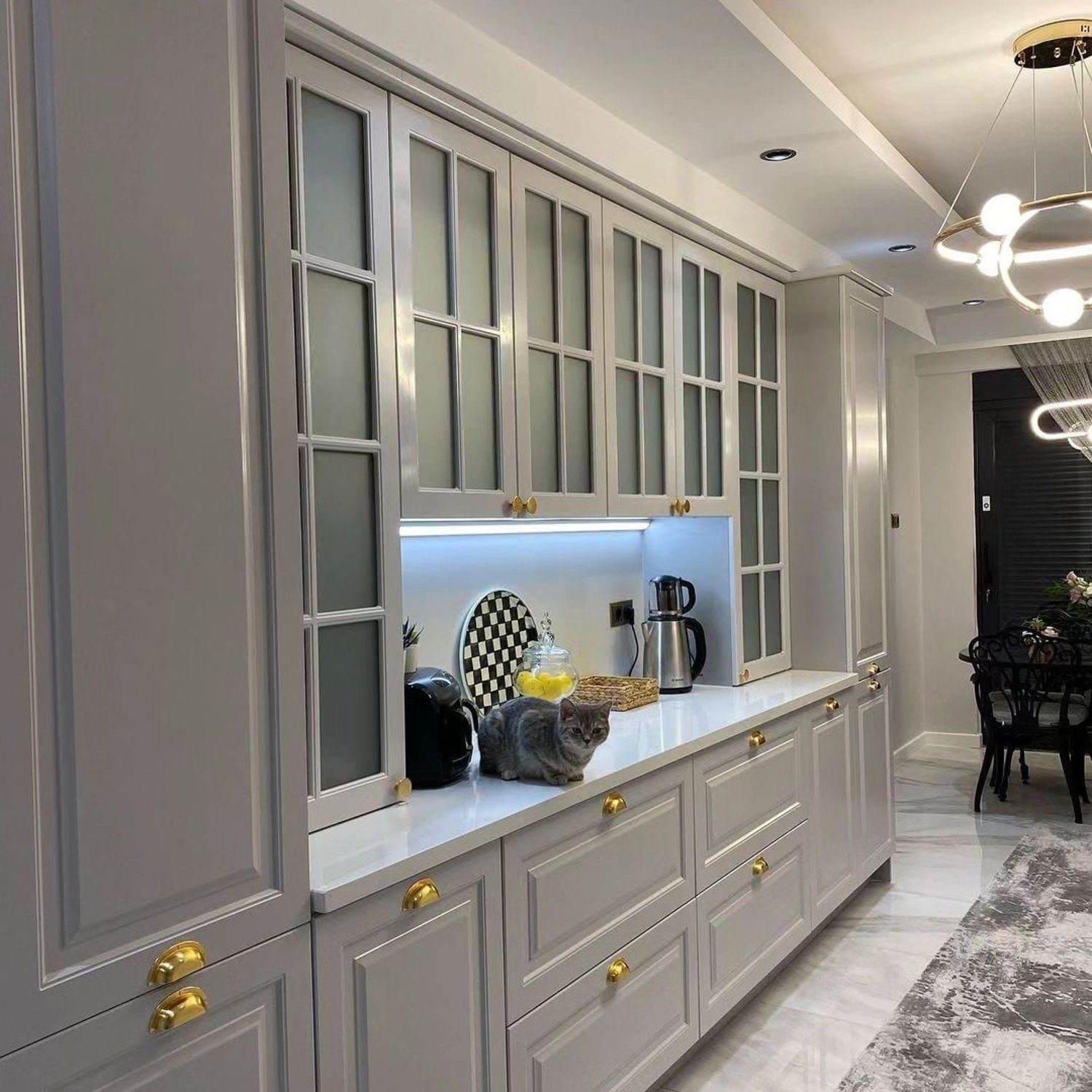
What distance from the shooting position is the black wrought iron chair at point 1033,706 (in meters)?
5.07

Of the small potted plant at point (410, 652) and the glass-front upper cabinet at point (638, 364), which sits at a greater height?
the glass-front upper cabinet at point (638, 364)

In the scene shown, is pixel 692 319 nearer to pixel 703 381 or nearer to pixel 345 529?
pixel 703 381

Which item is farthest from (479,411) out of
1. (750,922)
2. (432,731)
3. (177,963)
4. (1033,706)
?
(1033,706)

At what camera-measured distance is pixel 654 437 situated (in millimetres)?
3113

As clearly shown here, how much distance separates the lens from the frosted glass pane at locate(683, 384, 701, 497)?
10.8 feet

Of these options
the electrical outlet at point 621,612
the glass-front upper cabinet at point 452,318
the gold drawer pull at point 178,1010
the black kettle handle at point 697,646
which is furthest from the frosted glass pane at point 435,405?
the black kettle handle at point 697,646

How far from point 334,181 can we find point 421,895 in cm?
129

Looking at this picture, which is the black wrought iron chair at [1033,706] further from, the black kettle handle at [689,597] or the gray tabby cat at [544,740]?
the gray tabby cat at [544,740]

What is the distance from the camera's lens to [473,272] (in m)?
2.38

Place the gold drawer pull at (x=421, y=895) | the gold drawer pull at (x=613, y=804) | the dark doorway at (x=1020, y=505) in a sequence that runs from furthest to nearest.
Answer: the dark doorway at (x=1020, y=505) < the gold drawer pull at (x=613, y=804) < the gold drawer pull at (x=421, y=895)

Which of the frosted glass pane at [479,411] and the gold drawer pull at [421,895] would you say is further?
the frosted glass pane at [479,411]

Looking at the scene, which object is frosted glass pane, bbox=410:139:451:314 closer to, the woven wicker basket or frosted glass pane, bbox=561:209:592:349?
frosted glass pane, bbox=561:209:592:349

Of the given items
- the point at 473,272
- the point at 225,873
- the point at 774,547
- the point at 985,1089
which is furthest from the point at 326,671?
the point at 774,547

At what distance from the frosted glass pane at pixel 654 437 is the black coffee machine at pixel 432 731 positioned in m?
1.08
